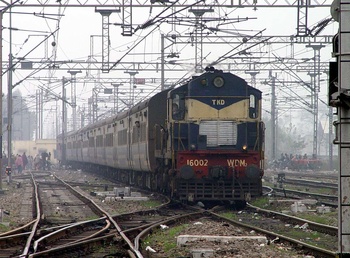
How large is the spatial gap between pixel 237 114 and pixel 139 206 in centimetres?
400

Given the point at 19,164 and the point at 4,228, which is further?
the point at 19,164

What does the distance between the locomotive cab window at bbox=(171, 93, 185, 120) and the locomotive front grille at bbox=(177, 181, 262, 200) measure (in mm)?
1757

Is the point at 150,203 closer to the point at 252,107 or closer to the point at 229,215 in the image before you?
the point at 252,107

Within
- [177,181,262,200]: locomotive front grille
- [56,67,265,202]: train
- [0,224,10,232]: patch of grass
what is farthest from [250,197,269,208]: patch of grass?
[0,224,10,232]: patch of grass

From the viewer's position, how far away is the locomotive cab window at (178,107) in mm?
19672

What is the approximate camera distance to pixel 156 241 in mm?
12664

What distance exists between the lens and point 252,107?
65.5 feet

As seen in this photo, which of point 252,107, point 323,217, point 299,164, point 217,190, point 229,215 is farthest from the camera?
point 299,164

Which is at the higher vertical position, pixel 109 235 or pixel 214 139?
pixel 214 139

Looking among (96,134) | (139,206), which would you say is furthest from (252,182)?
(96,134)

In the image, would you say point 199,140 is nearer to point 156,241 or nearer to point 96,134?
point 156,241

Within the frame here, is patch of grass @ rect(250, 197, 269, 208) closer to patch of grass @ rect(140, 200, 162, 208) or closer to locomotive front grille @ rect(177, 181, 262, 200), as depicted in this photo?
locomotive front grille @ rect(177, 181, 262, 200)

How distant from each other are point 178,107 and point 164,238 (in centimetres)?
718

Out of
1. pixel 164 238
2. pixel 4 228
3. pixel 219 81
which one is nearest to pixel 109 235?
pixel 164 238
